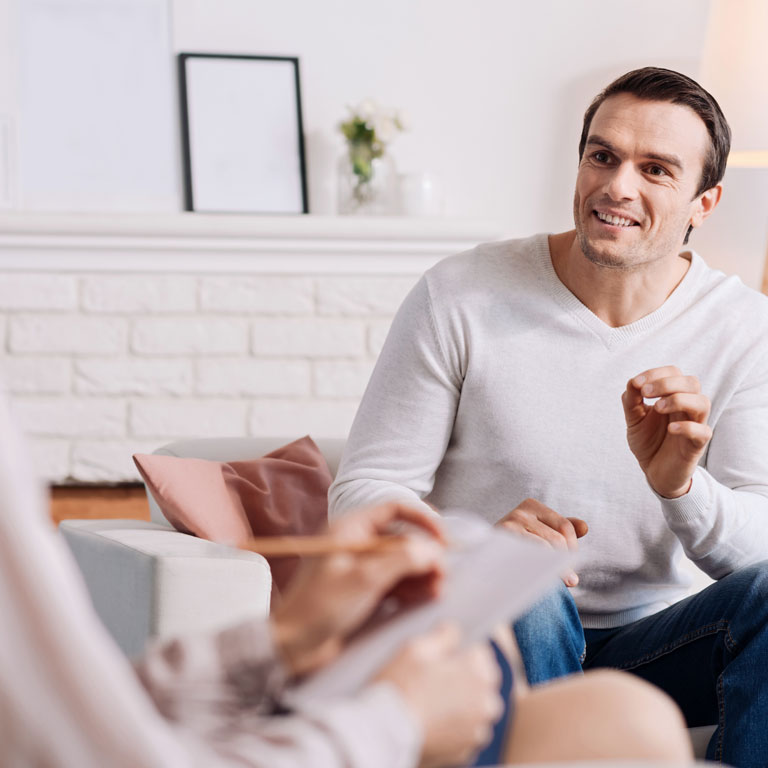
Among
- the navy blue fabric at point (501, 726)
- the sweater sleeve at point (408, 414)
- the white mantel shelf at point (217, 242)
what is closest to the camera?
the navy blue fabric at point (501, 726)

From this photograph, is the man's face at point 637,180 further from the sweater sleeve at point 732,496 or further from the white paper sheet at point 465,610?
the white paper sheet at point 465,610

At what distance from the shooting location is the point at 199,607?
1509 mm

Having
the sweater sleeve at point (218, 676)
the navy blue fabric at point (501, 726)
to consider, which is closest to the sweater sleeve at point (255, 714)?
the sweater sleeve at point (218, 676)

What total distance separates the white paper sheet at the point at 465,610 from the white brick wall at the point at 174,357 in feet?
7.66

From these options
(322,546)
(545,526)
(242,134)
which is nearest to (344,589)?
(322,546)

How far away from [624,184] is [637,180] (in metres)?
0.03

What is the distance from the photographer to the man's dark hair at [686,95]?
177 cm

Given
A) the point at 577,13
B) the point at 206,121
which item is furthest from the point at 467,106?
the point at 206,121

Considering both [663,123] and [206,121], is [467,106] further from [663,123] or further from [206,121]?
[663,123]

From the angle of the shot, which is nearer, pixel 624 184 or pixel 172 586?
pixel 172 586

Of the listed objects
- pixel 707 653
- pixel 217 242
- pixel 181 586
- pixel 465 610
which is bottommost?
pixel 707 653

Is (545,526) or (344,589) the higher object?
(344,589)

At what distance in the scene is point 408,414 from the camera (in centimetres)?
172

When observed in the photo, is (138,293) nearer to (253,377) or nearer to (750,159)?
(253,377)
